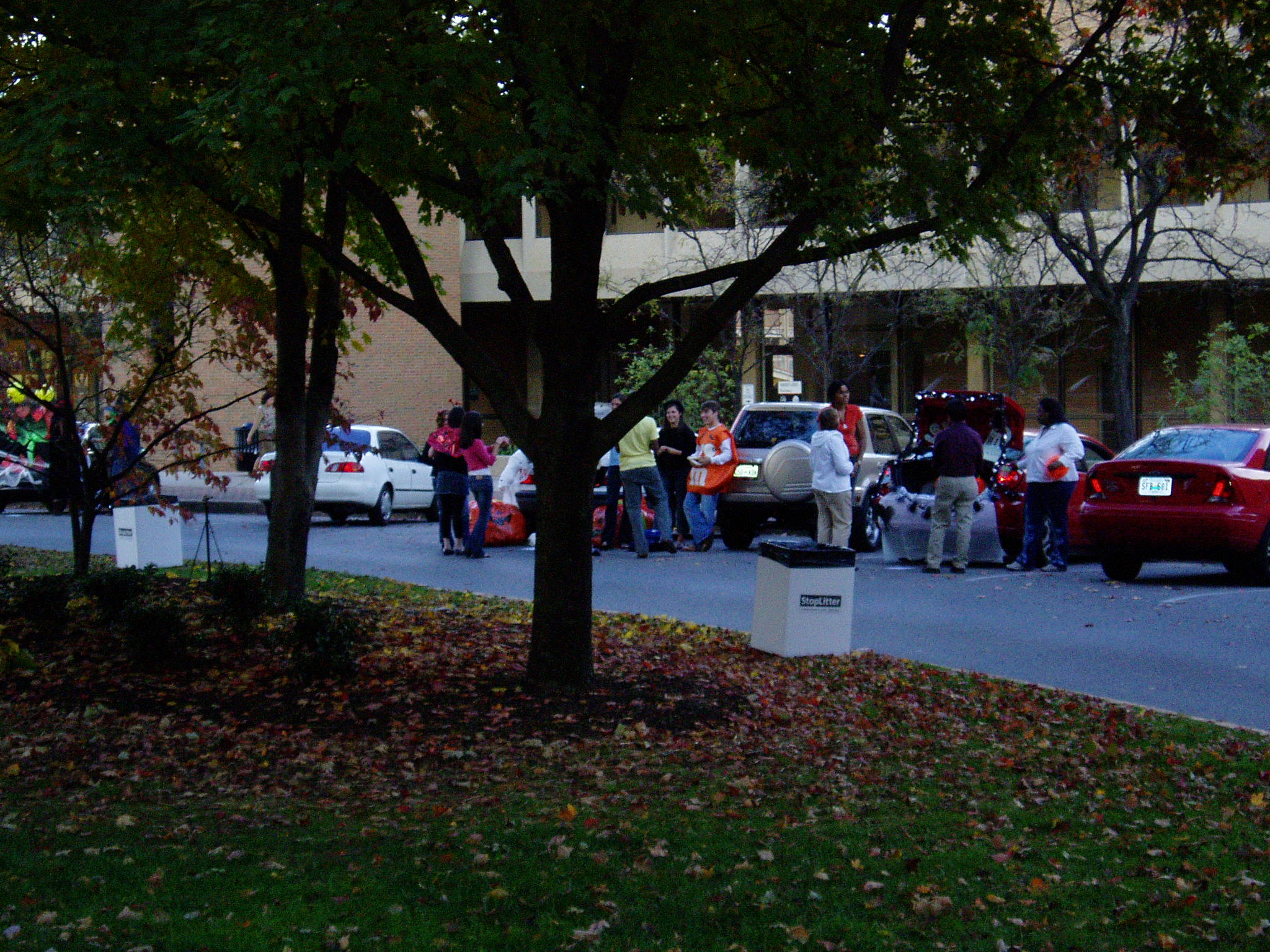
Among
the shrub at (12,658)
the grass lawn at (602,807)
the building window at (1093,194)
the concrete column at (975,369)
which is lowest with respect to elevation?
the grass lawn at (602,807)

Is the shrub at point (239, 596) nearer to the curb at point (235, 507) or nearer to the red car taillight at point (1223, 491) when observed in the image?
the red car taillight at point (1223, 491)

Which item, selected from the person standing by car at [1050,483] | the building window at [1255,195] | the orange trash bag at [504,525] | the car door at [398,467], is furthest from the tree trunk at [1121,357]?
the car door at [398,467]

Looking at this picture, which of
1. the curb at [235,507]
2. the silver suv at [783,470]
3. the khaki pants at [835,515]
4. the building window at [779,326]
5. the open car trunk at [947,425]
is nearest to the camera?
the khaki pants at [835,515]

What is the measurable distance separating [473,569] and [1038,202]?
8938 mm

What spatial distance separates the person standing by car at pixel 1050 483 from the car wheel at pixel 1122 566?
37.6 inches

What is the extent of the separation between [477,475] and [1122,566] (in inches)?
298

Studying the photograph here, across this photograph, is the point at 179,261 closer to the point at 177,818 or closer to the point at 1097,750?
the point at 177,818

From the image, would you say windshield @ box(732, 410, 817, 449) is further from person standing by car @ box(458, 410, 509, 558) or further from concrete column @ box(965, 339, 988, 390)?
concrete column @ box(965, 339, 988, 390)

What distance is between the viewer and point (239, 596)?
10117 mm

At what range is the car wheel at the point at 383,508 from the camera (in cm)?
2464

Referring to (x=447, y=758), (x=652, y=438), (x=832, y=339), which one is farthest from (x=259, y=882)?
(x=832, y=339)

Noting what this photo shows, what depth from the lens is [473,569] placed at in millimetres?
16781

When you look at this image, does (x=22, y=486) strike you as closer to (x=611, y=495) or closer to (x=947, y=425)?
(x=611, y=495)

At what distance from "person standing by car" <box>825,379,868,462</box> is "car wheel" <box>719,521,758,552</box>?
5.30 ft
